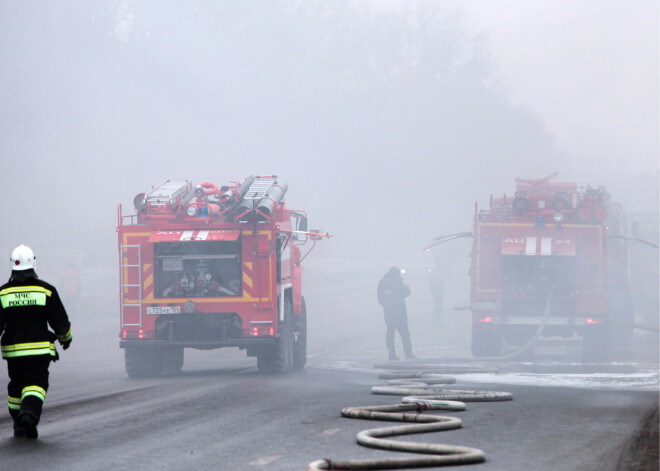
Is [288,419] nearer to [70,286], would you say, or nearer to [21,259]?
[21,259]

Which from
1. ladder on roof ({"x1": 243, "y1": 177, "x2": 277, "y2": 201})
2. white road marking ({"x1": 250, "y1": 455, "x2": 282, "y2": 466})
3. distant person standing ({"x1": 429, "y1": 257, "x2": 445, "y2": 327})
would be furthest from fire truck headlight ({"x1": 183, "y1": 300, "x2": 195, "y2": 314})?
distant person standing ({"x1": 429, "y1": 257, "x2": 445, "y2": 327})

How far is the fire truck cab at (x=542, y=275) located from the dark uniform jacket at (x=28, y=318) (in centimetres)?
1051

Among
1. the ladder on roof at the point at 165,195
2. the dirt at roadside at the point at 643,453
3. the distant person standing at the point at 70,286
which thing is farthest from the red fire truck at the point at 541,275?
the dirt at roadside at the point at 643,453

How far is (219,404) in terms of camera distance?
984cm

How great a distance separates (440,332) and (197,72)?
32191 mm

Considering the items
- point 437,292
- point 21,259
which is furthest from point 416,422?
point 437,292

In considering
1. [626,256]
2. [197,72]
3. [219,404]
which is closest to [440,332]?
[626,256]

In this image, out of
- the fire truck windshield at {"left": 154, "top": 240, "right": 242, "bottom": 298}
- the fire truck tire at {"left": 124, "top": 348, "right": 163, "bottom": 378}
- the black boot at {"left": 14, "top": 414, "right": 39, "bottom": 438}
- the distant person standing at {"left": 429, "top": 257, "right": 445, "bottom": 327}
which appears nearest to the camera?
the black boot at {"left": 14, "top": 414, "right": 39, "bottom": 438}

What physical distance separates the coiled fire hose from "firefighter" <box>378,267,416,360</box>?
17.8 ft

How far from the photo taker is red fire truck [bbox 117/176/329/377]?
13.4m

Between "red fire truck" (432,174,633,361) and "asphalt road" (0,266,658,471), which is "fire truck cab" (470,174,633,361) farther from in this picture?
"asphalt road" (0,266,658,471)

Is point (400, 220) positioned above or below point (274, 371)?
above

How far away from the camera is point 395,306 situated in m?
18.2

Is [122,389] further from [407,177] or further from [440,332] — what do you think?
[407,177]
